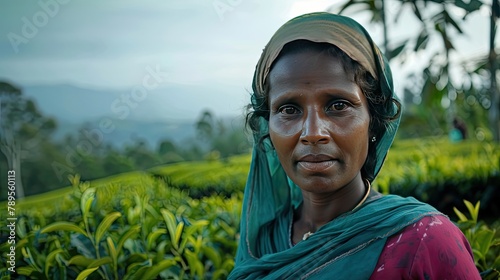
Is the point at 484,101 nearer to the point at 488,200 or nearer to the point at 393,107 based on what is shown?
the point at 488,200

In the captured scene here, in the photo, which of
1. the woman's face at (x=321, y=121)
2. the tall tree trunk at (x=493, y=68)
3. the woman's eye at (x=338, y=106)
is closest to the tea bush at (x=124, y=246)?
the woman's face at (x=321, y=121)

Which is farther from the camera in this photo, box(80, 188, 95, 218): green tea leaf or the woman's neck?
box(80, 188, 95, 218): green tea leaf

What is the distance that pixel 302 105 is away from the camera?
4.33 ft

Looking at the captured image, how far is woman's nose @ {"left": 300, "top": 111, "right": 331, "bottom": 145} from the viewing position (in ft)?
4.17

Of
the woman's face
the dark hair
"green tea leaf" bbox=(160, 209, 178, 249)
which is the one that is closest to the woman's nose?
the woman's face

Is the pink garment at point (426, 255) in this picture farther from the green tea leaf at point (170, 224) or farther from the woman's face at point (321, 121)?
the green tea leaf at point (170, 224)

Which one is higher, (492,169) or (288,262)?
(288,262)

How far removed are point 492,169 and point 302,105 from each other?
385 cm

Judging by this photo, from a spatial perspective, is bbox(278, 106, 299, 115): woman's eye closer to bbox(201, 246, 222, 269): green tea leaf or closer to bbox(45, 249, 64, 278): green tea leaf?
bbox(201, 246, 222, 269): green tea leaf

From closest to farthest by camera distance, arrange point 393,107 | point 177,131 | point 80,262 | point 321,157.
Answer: point 321,157 < point 393,107 < point 80,262 < point 177,131

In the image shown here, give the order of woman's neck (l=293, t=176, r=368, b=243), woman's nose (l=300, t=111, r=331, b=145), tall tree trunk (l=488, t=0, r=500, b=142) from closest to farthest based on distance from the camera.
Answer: woman's nose (l=300, t=111, r=331, b=145), woman's neck (l=293, t=176, r=368, b=243), tall tree trunk (l=488, t=0, r=500, b=142)

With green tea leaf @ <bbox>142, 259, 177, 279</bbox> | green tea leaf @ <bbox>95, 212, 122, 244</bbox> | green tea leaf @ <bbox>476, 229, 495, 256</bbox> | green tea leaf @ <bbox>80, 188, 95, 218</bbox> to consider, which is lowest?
green tea leaf @ <bbox>476, 229, 495, 256</bbox>

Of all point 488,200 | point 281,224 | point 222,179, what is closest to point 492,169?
point 488,200

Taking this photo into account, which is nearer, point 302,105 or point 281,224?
point 302,105
